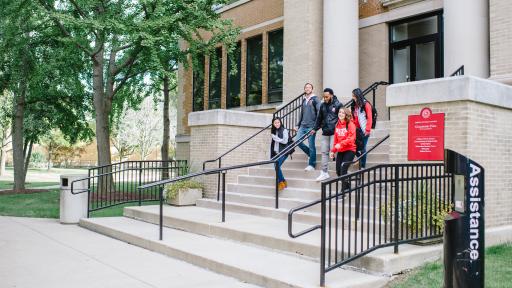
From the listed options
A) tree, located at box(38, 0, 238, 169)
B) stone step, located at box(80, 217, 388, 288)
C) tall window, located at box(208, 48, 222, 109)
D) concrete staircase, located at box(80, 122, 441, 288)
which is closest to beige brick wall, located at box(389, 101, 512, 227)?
concrete staircase, located at box(80, 122, 441, 288)

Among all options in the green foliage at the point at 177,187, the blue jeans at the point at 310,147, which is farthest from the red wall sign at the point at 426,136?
the green foliage at the point at 177,187

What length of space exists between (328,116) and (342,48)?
462cm

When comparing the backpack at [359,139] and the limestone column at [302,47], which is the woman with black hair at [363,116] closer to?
the backpack at [359,139]

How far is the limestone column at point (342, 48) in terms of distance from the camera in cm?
1377

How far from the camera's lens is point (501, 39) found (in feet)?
34.4

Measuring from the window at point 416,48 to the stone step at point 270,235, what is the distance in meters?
6.94

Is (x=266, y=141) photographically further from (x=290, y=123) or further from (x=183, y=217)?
(x=183, y=217)

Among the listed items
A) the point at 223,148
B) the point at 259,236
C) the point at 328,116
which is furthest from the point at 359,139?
the point at 223,148

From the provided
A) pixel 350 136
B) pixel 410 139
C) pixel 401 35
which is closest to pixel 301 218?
pixel 350 136

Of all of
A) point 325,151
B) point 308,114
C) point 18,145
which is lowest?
point 325,151

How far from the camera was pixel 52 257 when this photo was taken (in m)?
7.73

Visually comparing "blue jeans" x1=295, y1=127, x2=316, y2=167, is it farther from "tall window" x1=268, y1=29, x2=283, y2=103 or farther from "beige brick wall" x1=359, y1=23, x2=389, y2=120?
"tall window" x1=268, y1=29, x2=283, y2=103

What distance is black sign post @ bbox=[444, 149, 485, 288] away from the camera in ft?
Answer: 13.2

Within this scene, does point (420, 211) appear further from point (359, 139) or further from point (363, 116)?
point (363, 116)
